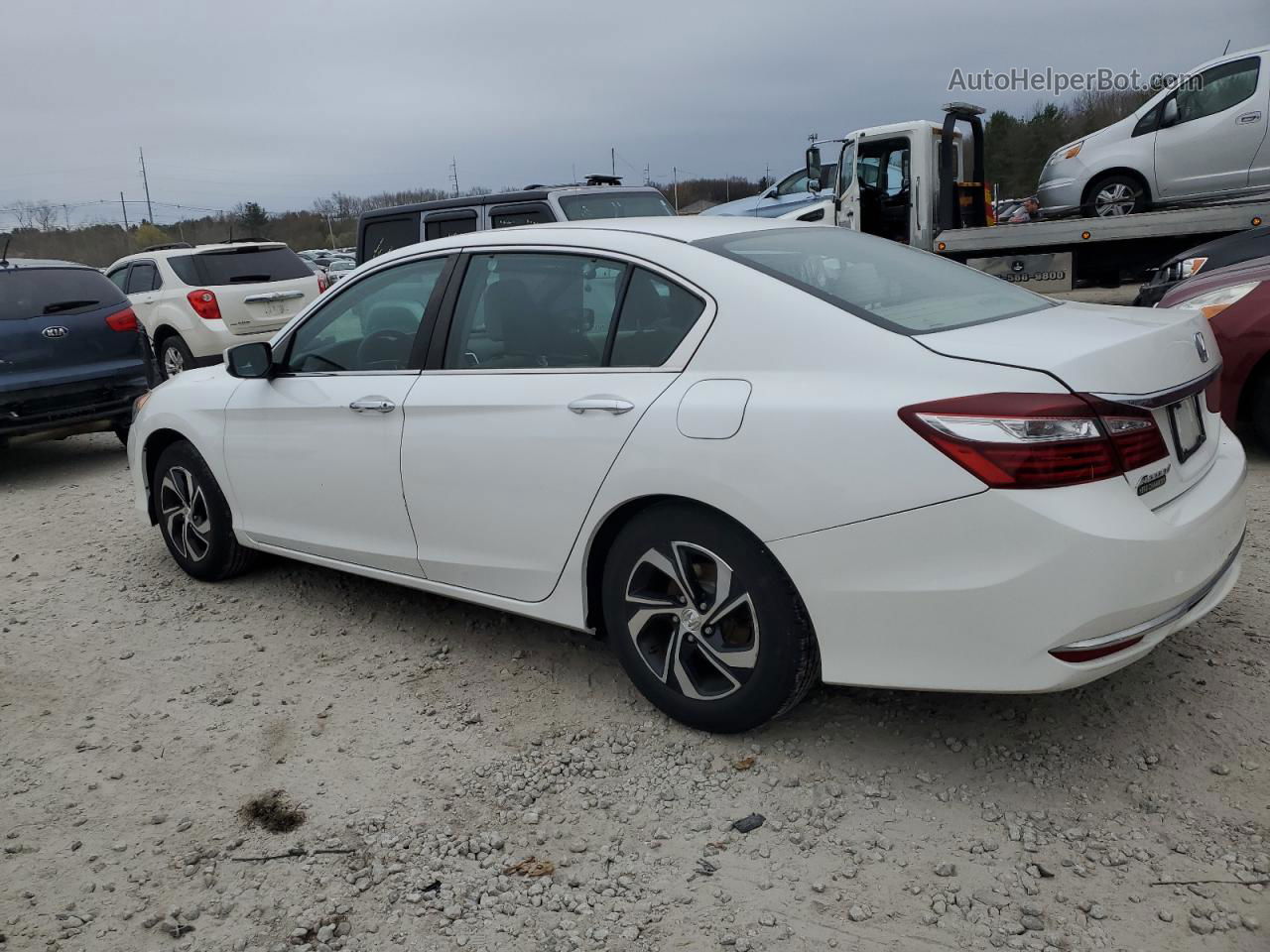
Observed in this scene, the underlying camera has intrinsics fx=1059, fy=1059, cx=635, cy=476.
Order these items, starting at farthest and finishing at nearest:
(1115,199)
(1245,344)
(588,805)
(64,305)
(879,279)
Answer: (1115,199), (64,305), (1245,344), (879,279), (588,805)

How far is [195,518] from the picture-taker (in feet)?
16.6

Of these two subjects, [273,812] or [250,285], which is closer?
[273,812]

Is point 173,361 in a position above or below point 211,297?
below

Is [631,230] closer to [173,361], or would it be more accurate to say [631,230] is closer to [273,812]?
[273,812]

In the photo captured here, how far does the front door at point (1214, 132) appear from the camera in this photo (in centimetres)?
1141

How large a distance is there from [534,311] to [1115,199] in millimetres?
11168

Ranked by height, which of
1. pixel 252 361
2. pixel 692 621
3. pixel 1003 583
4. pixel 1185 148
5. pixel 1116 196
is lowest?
pixel 692 621

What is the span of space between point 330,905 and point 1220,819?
90.2 inches

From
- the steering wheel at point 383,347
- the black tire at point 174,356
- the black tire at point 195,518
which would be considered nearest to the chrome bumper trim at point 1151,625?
the steering wheel at point 383,347

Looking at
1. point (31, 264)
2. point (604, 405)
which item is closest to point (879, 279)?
point (604, 405)

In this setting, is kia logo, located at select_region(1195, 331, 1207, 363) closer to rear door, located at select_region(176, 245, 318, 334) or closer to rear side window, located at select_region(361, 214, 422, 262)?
rear side window, located at select_region(361, 214, 422, 262)

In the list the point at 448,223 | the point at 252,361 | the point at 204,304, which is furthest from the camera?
the point at 204,304

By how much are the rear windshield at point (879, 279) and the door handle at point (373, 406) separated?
→ 4.37 feet

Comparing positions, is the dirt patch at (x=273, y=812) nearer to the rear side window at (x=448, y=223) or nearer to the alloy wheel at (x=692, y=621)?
the alloy wheel at (x=692, y=621)
